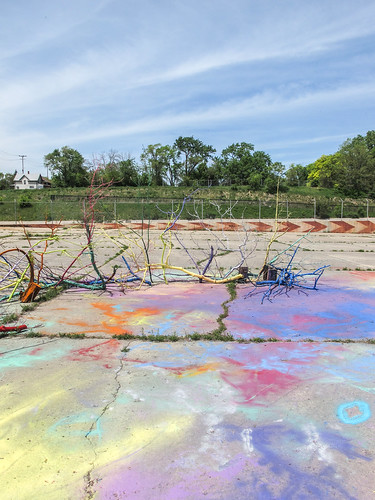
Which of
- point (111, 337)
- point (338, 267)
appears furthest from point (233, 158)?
point (111, 337)

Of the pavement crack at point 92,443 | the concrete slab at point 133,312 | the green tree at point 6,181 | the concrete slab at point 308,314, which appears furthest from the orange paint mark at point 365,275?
the green tree at point 6,181

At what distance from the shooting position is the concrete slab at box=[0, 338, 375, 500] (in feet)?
8.52

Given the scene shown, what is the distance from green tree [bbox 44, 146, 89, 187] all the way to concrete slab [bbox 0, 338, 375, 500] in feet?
246

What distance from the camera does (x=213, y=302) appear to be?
7.32m

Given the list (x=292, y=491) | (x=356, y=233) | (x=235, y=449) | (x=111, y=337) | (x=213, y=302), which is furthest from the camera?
(x=356, y=233)

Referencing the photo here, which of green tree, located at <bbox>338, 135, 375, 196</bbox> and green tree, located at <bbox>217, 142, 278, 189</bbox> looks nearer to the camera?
green tree, located at <bbox>338, 135, 375, 196</bbox>

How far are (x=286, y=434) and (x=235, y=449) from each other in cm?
48

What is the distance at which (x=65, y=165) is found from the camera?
7681 cm

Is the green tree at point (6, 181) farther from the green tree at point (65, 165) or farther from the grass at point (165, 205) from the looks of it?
the grass at point (165, 205)

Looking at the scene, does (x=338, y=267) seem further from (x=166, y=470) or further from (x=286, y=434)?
(x=166, y=470)

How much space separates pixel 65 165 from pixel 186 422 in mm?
79382

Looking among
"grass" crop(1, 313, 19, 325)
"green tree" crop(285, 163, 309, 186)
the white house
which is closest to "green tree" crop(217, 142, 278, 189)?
"green tree" crop(285, 163, 309, 186)

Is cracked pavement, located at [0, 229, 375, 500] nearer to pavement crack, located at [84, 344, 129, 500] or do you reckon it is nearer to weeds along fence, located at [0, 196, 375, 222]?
pavement crack, located at [84, 344, 129, 500]

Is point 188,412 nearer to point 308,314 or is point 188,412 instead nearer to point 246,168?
point 308,314
